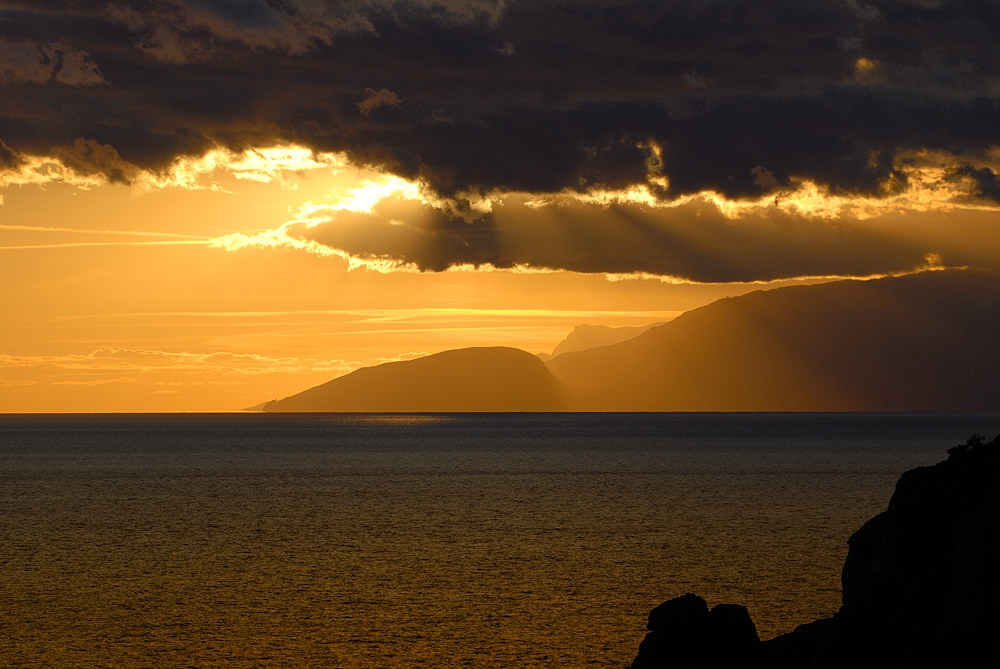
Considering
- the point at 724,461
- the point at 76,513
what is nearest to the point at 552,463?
the point at 724,461

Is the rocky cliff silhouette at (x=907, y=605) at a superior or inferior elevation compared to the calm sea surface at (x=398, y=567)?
superior

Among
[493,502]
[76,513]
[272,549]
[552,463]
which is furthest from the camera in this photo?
[552,463]

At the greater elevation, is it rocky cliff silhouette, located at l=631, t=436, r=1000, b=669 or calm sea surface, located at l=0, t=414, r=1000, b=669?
rocky cliff silhouette, located at l=631, t=436, r=1000, b=669

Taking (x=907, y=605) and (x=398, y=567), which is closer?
(x=907, y=605)

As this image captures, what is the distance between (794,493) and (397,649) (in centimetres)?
7967

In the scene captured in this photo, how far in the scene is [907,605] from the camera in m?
33.4

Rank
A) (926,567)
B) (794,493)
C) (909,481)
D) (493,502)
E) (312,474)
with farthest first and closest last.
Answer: (312,474), (794,493), (493,502), (909,481), (926,567)

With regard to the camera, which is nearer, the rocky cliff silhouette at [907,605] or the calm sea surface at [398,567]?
the rocky cliff silhouette at [907,605]

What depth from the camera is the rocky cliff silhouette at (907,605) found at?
1174 inches

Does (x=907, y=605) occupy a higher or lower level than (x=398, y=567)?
higher

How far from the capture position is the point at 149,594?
178ft

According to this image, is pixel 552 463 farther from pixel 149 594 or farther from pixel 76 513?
pixel 149 594

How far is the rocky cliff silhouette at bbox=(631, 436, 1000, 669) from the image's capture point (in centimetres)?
2983

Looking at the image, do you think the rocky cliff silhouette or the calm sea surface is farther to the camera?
the calm sea surface
